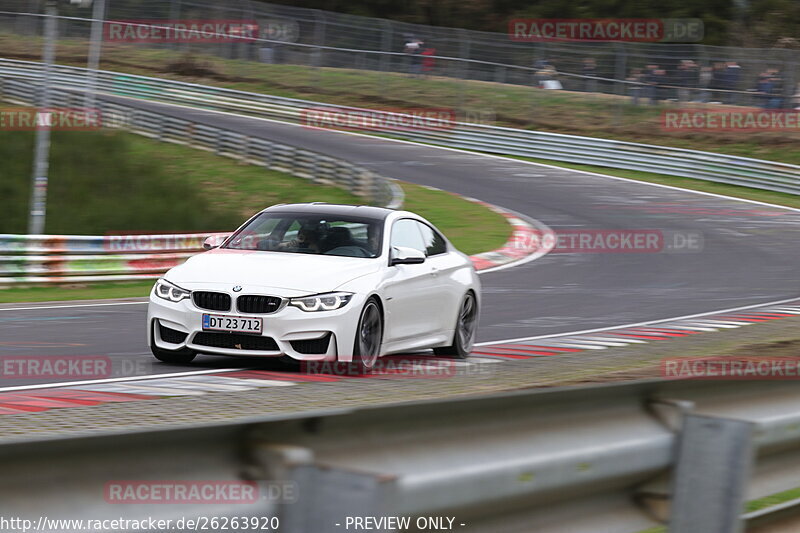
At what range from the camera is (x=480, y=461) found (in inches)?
130

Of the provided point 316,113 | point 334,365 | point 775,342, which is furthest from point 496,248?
point 316,113

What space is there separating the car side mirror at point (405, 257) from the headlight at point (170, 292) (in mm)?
1814

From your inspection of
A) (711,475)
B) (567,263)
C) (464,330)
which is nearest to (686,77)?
(567,263)

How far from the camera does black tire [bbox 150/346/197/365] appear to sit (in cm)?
970

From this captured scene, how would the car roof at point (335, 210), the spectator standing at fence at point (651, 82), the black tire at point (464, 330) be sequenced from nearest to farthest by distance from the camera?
the car roof at point (335, 210), the black tire at point (464, 330), the spectator standing at fence at point (651, 82)

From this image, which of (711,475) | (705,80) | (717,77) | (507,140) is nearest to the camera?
(711,475)

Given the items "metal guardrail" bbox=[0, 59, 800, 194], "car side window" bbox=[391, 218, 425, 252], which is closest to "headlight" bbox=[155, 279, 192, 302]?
"car side window" bbox=[391, 218, 425, 252]

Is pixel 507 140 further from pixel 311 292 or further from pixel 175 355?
pixel 311 292

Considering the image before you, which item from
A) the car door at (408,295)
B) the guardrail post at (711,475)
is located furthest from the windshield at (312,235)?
the guardrail post at (711,475)

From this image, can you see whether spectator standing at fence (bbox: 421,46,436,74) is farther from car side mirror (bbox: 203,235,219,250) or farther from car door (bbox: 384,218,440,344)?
car side mirror (bbox: 203,235,219,250)

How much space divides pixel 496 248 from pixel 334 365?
1439 centimetres

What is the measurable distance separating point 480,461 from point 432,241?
318 inches

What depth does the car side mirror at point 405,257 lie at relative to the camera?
33.3ft

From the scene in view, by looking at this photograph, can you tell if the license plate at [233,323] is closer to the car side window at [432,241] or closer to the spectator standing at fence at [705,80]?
the car side window at [432,241]
